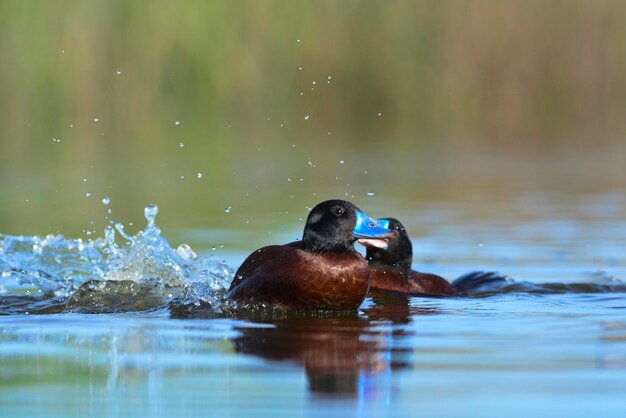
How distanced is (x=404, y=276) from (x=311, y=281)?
161 cm

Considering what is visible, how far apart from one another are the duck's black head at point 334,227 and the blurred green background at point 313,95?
699 centimetres

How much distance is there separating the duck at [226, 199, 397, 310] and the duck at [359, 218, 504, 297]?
3.06ft

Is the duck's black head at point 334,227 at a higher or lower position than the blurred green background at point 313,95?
lower

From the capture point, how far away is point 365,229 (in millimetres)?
6914

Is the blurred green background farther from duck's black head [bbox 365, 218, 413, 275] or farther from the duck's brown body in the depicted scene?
the duck's brown body

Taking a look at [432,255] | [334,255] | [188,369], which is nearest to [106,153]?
[432,255]

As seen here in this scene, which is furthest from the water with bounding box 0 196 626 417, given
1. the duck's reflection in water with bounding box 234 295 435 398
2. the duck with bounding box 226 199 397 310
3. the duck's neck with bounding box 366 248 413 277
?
the duck's neck with bounding box 366 248 413 277

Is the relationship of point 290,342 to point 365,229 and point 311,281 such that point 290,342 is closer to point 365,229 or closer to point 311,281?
point 311,281

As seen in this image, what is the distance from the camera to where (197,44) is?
771 inches

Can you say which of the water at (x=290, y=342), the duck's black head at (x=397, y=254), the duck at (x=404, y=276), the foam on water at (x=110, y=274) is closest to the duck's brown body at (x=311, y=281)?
the water at (x=290, y=342)

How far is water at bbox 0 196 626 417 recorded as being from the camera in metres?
4.37

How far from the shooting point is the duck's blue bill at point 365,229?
6.88 metres

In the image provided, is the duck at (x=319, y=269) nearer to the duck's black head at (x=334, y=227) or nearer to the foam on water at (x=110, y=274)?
the duck's black head at (x=334, y=227)

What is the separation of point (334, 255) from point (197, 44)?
13198mm
